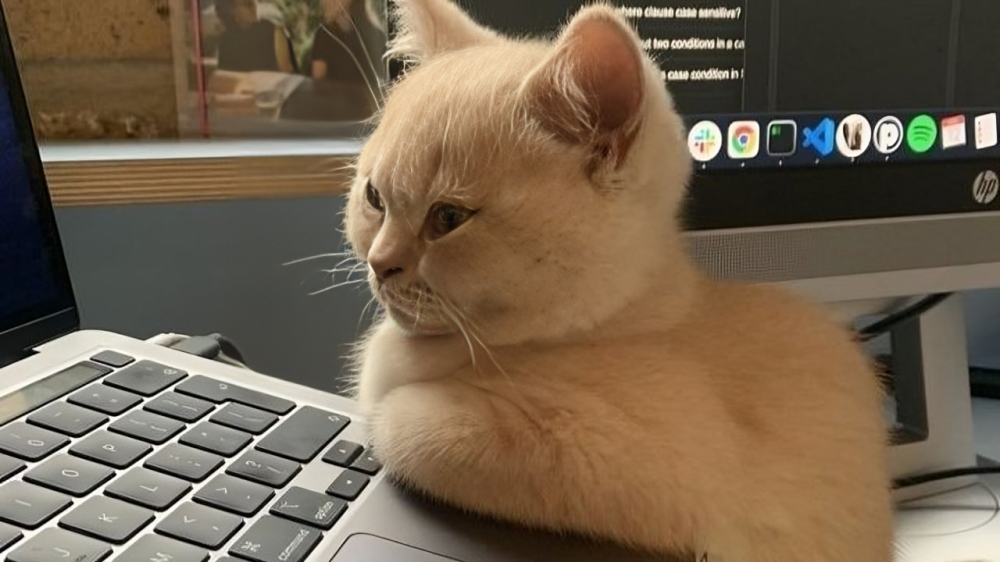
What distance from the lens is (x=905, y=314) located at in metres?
0.78

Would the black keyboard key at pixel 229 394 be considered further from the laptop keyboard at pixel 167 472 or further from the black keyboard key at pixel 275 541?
the black keyboard key at pixel 275 541

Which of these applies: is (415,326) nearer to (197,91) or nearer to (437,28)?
(437,28)

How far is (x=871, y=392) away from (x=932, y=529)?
23 cm

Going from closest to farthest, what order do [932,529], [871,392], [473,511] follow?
[473,511]
[871,392]
[932,529]

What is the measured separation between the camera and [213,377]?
527 mm

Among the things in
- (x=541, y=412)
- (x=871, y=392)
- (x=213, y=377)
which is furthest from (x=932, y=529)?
(x=213, y=377)

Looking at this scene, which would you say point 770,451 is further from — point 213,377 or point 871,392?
point 213,377

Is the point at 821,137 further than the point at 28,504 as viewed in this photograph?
Yes

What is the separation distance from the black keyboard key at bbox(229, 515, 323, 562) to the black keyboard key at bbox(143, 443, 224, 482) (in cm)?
5

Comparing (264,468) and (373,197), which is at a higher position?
(373,197)

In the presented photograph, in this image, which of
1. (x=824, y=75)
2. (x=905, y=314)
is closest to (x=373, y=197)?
(x=824, y=75)

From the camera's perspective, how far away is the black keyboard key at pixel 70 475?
39cm

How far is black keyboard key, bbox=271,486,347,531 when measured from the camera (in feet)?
1.31

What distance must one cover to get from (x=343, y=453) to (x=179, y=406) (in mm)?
91
